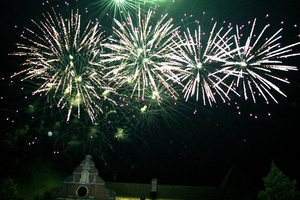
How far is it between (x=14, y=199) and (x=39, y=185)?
3.35m

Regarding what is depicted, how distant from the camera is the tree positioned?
58.2ft

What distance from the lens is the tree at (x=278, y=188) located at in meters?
17.7

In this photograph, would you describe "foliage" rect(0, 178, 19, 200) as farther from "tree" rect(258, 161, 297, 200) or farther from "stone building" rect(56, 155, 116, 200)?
"tree" rect(258, 161, 297, 200)

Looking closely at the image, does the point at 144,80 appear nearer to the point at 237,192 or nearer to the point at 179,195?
the point at 179,195

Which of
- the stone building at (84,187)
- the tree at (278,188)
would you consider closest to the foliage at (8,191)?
the stone building at (84,187)

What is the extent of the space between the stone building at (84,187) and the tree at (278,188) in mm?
10817

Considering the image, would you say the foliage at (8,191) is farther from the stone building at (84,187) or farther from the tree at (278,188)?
the tree at (278,188)

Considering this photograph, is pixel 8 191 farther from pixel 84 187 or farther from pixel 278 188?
pixel 278 188

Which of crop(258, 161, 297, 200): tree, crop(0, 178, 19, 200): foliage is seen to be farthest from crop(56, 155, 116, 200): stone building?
crop(258, 161, 297, 200): tree

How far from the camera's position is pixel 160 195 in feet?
63.9

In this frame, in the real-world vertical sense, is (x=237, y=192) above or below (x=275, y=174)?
below

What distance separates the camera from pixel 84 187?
18.1 m

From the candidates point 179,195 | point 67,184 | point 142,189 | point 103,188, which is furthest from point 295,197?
point 67,184

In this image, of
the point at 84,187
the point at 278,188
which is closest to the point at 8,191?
the point at 84,187
